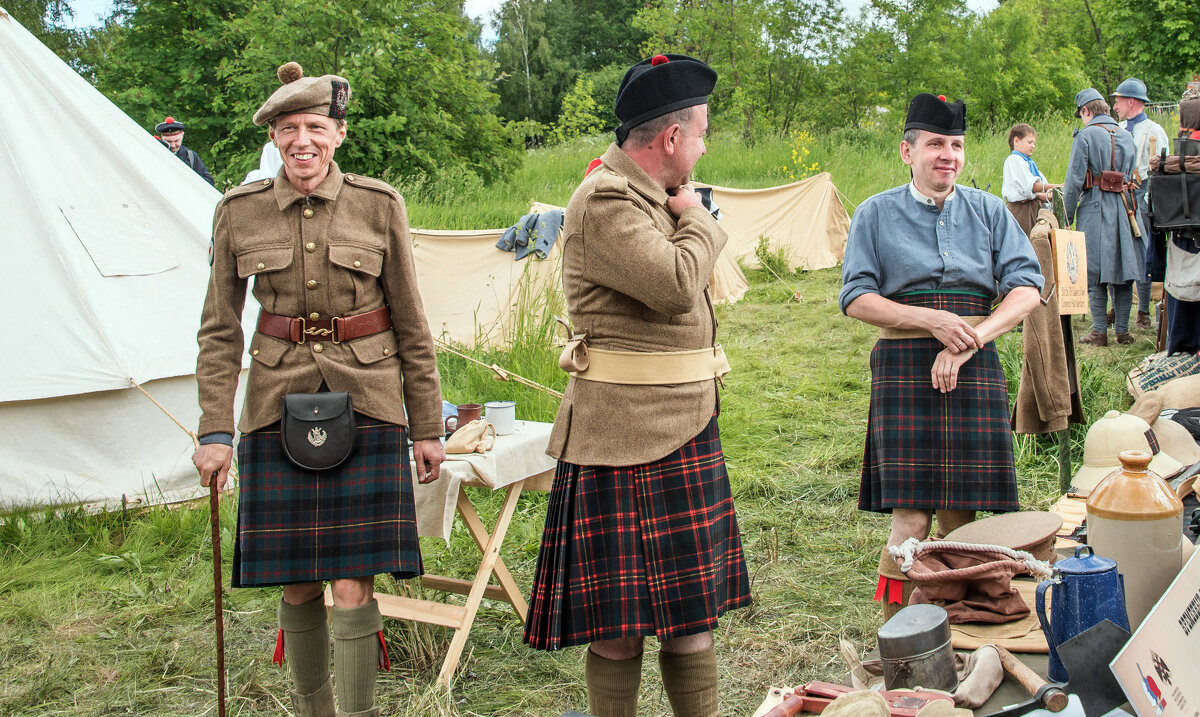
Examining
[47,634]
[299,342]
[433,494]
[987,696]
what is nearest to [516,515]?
[433,494]

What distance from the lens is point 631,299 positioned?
2.17 meters

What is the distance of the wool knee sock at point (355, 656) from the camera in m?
2.47

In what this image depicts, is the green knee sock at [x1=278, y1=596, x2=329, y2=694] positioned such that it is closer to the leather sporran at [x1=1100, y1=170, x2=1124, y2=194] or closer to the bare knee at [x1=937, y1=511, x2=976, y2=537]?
the bare knee at [x1=937, y1=511, x2=976, y2=537]

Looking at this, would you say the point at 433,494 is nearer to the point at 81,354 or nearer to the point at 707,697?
the point at 707,697

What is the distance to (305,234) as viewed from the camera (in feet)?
8.14

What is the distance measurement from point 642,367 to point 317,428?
0.85 m

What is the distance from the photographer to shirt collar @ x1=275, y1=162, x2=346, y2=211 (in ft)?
8.18

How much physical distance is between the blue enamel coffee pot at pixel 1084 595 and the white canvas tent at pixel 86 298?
4.02 metres

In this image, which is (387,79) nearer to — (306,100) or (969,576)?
(306,100)

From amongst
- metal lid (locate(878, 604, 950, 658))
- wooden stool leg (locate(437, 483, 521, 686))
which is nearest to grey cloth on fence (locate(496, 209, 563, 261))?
wooden stool leg (locate(437, 483, 521, 686))

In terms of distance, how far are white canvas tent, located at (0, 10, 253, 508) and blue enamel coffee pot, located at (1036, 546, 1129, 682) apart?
13.2 feet

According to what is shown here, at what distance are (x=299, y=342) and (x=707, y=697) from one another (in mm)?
1316

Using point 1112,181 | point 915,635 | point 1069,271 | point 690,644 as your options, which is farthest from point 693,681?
point 1112,181

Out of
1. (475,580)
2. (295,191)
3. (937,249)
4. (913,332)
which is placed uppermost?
(295,191)
